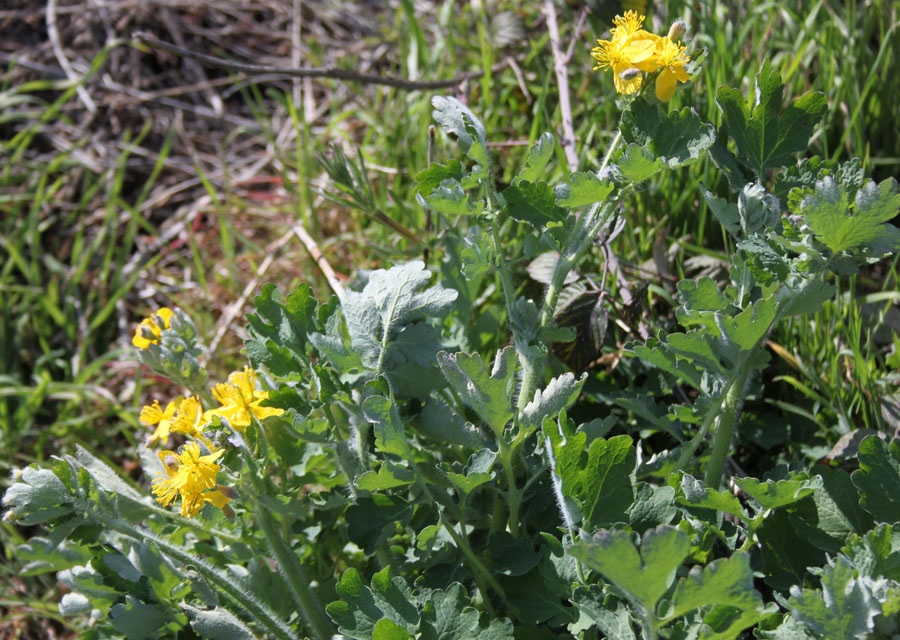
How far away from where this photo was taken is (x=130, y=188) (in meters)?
4.00

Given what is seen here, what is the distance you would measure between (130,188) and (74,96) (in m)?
0.70

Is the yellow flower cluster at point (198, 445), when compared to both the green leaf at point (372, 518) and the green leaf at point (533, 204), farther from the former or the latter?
the green leaf at point (533, 204)

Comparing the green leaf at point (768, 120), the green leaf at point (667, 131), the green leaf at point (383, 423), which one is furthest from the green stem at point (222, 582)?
the green leaf at point (768, 120)

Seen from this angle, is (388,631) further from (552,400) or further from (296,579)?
(552,400)

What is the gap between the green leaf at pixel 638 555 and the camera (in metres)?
1.08

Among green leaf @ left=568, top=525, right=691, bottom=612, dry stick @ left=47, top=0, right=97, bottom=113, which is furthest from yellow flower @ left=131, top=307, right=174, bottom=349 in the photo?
dry stick @ left=47, top=0, right=97, bottom=113

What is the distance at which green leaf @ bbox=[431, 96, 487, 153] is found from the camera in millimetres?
1570

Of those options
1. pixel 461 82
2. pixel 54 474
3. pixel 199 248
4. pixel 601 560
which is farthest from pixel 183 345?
pixel 199 248

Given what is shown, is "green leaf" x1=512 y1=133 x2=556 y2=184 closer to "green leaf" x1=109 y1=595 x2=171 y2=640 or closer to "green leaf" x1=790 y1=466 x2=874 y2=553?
"green leaf" x1=790 y1=466 x2=874 y2=553

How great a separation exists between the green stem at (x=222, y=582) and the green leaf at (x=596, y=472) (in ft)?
2.06

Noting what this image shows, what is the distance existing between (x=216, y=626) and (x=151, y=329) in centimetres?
62

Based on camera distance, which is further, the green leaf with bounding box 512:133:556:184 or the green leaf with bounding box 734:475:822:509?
the green leaf with bounding box 512:133:556:184

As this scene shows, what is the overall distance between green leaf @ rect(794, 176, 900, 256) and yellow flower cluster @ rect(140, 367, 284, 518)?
3.38 feet

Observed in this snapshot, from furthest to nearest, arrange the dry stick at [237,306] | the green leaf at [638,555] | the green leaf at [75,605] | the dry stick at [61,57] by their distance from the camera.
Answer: the dry stick at [61,57] < the dry stick at [237,306] < the green leaf at [75,605] < the green leaf at [638,555]
